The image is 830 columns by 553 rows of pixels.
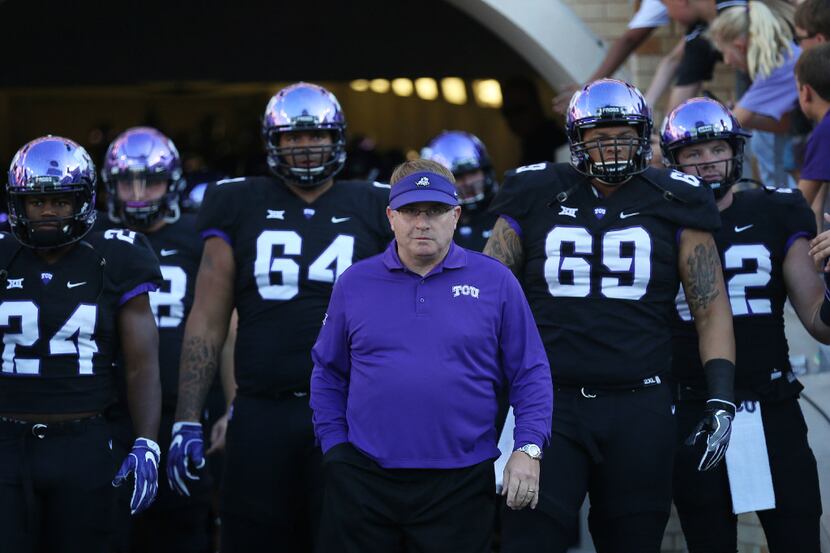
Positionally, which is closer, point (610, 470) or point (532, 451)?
point (532, 451)

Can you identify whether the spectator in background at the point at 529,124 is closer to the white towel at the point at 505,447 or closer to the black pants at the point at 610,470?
the white towel at the point at 505,447

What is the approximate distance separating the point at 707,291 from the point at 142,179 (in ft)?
9.87

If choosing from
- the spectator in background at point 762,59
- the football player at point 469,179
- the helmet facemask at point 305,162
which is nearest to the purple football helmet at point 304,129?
the helmet facemask at point 305,162

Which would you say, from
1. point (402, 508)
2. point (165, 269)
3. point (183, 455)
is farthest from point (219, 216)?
point (402, 508)

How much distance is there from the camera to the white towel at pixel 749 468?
15.1ft

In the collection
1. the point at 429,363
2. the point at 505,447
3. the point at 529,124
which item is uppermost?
the point at 529,124

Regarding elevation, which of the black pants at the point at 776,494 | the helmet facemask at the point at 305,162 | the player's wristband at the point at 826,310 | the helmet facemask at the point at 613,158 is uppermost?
the helmet facemask at the point at 305,162

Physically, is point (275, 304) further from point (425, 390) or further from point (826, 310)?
point (826, 310)

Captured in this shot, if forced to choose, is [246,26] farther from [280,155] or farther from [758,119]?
[280,155]

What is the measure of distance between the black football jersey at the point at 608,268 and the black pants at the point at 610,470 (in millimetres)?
92

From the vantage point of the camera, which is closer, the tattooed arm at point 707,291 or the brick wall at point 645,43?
the tattooed arm at point 707,291

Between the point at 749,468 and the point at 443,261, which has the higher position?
the point at 443,261

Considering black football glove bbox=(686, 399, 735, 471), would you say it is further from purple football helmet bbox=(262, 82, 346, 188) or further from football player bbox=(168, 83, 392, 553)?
purple football helmet bbox=(262, 82, 346, 188)

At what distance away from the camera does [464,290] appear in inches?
158
